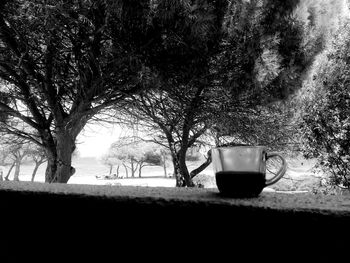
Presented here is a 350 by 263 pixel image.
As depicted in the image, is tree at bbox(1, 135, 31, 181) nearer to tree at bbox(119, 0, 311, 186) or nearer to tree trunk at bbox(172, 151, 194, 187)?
tree trunk at bbox(172, 151, 194, 187)

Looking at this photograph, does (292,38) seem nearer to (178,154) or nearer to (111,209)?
(178,154)

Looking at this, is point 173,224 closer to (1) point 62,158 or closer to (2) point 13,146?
(1) point 62,158

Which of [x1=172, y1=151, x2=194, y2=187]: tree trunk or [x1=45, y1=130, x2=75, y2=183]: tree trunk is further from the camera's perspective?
[x1=172, y1=151, x2=194, y2=187]: tree trunk

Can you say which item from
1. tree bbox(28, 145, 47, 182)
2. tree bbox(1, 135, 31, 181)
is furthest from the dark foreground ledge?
tree bbox(28, 145, 47, 182)

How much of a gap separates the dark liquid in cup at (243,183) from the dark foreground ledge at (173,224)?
1.1 inches

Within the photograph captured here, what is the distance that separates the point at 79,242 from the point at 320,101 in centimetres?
523

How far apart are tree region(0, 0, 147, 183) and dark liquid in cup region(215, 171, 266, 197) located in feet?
7.49

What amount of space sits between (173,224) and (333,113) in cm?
514

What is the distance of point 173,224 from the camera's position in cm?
58

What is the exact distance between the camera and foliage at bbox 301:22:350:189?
504cm

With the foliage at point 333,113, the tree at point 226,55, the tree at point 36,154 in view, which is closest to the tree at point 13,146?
the tree at point 36,154

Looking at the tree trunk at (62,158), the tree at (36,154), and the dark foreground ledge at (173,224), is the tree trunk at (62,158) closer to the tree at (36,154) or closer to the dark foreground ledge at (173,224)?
the dark foreground ledge at (173,224)

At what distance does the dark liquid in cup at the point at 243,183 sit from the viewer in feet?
2.13

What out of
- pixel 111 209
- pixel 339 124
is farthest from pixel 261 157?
pixel 339 124
